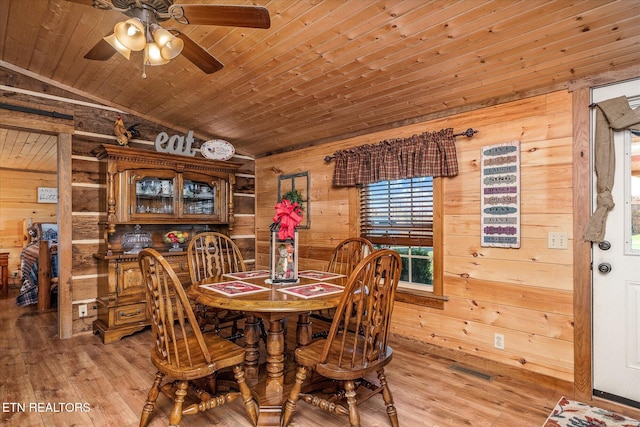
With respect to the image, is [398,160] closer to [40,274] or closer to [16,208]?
[40,274]

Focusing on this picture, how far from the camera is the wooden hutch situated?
11.7 ft

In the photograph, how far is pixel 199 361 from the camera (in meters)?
1.83

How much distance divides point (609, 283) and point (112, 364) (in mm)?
3702

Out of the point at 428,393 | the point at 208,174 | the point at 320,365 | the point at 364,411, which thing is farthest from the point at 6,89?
the point at 428,393

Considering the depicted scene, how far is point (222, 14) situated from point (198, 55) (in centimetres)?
47

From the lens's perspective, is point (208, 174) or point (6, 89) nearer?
point (6, 89)

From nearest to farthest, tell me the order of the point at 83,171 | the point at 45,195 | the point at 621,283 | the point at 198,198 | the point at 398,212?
1. the point at 621,283
2. the point at 398,212
3. the point at 83,171
4. the point at 198,198
5. the point at 45,195

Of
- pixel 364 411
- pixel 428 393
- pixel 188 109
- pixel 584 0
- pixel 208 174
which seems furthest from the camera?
pixel 208 174

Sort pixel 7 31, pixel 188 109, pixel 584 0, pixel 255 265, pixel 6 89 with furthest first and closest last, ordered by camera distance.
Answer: pixel 255 265 → pixel 188 109 → pixel 6 89 → pixel 7 31 → pixel 584 0

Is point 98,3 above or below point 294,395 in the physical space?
above

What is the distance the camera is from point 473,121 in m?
2.94

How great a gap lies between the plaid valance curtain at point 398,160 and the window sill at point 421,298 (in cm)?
105

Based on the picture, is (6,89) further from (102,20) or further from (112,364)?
(112,364)
